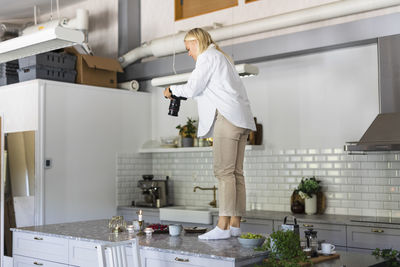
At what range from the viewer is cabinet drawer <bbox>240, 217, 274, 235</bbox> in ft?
17.2

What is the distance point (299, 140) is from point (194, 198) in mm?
1695

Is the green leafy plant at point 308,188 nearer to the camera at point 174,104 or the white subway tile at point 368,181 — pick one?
the white subway tile at point 368,181

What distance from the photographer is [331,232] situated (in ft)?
16.0

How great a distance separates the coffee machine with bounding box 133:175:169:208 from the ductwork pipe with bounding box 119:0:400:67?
5.35ft

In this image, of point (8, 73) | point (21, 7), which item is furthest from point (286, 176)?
point (21, 7)

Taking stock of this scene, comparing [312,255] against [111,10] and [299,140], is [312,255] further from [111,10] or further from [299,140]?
[111,10]

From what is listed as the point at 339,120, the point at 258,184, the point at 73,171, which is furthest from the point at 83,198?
the point at 339,120

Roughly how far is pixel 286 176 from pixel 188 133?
1.41 meters

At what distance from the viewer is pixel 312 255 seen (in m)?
3.19

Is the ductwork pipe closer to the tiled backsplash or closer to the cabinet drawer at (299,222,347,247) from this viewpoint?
the tiled backsplash

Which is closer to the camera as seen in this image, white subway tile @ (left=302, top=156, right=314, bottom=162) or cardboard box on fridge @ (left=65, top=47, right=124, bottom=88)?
white subway tile @ (left=302, top=156, right=314, bottom=162)

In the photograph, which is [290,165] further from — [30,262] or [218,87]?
[30,262]

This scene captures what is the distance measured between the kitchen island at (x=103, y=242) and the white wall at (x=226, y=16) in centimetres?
289

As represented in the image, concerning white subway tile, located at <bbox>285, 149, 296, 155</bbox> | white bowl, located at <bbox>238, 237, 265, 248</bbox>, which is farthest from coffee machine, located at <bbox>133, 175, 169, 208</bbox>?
white bowl, located at <bbox>238, 237, 265, 248</bbox>
